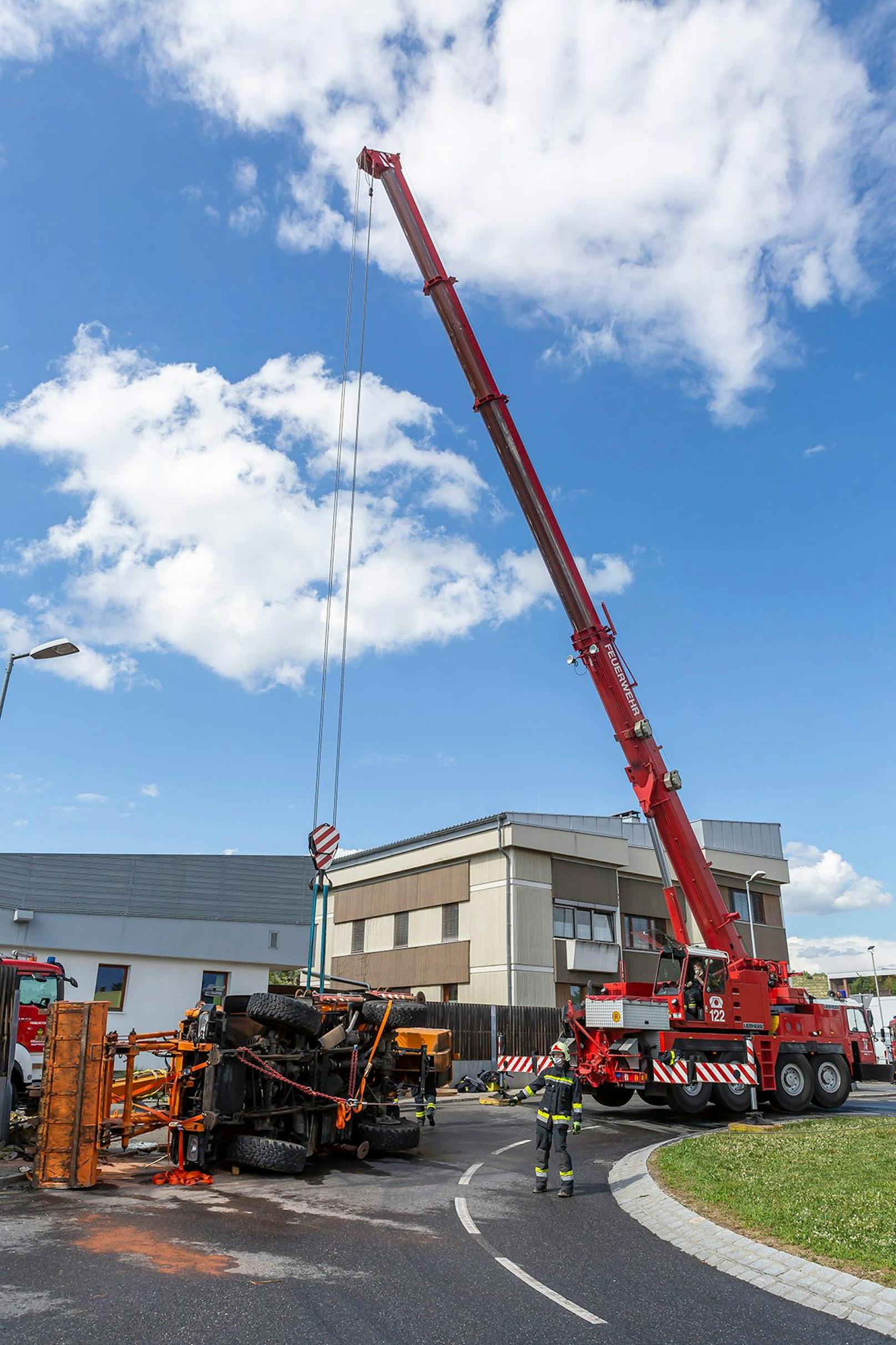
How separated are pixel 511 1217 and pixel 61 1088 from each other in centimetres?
520

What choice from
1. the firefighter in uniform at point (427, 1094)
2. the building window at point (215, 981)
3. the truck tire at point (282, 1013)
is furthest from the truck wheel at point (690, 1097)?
the building window at point (215, 981)

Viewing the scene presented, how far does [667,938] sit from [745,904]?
23.9 meters

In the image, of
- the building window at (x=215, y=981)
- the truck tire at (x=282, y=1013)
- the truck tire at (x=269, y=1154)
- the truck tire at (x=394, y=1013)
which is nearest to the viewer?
the truck tire at (x=269, y=1154)

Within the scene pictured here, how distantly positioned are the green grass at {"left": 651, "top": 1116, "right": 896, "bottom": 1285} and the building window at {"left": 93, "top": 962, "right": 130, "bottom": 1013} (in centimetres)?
1699

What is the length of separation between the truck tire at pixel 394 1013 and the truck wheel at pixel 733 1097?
25.4 feet

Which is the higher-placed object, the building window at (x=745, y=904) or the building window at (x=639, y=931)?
the building window at (x=745, y=904)

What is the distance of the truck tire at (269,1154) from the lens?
1101 cm

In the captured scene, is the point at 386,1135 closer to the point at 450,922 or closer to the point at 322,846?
the point at 322,846

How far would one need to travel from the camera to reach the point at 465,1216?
9.15 m

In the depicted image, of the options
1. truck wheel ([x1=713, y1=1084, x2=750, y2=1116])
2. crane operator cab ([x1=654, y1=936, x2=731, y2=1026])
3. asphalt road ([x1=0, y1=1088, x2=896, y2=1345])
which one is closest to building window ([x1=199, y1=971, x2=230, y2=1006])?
crane operator cab ([x1=654, y1=936, x2=731, y2=1026])

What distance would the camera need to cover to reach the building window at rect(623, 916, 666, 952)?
119 feet

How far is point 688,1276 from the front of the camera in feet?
23.1

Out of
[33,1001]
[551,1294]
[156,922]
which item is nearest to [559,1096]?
[551,1294]

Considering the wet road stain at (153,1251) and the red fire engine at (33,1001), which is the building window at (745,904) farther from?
the wet road stain at (153,1251)
